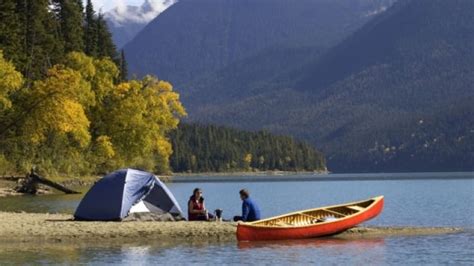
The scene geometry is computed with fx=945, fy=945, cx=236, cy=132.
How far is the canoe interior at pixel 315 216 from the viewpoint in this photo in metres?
42.2

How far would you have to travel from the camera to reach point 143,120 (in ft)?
299

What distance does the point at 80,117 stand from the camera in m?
74.4

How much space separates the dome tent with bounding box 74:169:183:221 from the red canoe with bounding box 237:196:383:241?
6.41m

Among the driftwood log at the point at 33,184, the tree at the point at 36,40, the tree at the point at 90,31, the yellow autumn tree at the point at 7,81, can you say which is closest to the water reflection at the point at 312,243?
the yellow autumn tree at the point at 7,81

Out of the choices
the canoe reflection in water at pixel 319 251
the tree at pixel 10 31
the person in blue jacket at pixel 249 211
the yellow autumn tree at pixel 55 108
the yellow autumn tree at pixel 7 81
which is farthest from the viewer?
the tree at pixel 10 31

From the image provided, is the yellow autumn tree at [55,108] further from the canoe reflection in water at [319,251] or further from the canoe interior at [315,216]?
the canoe reflection in water at [319,251]

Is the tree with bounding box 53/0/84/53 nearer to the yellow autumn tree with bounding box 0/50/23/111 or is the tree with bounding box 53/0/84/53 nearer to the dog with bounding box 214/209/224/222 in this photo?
the yellow autumn tree with bounding box 0/50/23/111

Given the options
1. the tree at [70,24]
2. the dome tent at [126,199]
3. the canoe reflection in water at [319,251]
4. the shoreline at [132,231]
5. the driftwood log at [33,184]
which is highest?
the tree at [70,24]

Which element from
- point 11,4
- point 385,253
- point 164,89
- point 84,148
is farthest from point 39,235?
point 164,89

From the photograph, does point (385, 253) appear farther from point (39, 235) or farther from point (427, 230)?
point (39, 235)

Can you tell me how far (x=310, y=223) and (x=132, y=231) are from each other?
7953mm

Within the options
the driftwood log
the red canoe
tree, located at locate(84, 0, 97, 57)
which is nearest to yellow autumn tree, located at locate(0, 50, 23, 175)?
the driftwood log

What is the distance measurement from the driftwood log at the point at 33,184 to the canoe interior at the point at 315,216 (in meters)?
43.8

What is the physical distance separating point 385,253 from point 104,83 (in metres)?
56.8
